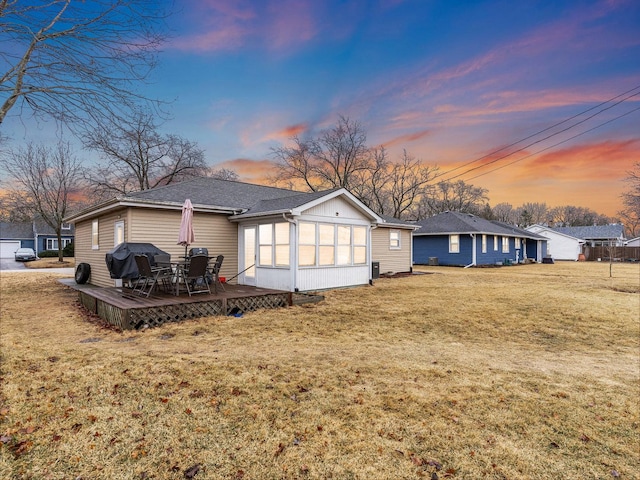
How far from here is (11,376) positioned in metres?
4.05

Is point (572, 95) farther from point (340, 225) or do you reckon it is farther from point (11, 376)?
point (11, 376)

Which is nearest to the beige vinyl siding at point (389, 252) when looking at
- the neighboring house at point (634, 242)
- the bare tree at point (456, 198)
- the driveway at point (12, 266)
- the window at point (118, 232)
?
the window at point (118, 232)

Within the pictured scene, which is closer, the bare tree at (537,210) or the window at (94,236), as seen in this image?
the window at (94,236)

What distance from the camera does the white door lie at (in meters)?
11.7

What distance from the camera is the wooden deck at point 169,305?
675 centimetres

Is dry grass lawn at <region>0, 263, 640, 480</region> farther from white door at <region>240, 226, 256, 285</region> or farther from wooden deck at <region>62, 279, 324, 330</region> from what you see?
white door at <region>240, 226, 256, 285</region>

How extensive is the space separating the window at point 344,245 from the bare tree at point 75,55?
332 inches

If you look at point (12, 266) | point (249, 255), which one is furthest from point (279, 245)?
point (12, 266)

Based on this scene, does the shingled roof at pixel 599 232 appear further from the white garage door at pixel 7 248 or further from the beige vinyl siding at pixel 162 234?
the white garage door at pixel 7 248

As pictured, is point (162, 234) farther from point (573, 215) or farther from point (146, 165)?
point (573, 215)

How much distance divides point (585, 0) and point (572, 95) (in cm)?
453

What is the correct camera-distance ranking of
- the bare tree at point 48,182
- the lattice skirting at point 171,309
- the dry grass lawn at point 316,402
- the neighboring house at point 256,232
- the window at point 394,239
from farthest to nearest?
the bare tree at point 48,182 → the window at point 394,239 → the neighboring house at point 256,232 → the lattice skirting at point 171,309 → the dry grass lawn at point 316,402

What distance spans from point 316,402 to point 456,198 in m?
48.3

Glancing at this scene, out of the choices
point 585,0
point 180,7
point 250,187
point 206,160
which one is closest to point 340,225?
point 250,187
